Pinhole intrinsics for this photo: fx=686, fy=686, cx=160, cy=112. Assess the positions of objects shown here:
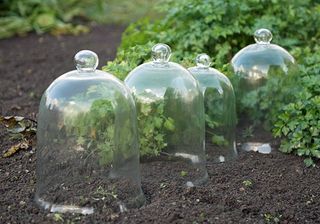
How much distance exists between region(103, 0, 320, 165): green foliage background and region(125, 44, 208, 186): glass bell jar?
1.48 ft

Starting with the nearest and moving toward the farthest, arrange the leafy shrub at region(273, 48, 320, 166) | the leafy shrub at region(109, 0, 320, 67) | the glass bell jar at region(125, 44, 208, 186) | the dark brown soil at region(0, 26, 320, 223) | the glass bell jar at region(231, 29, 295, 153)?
the dark brown soil at region(0, 26, 320, 223), the glass bell jar at region(125, 44, 208, 186), the leafy shrub at region(273, 48, 320, 166), the glass bell jar at region(231, 29, 295, 153), the leafy shrub at region(109, 0, 320, 67)

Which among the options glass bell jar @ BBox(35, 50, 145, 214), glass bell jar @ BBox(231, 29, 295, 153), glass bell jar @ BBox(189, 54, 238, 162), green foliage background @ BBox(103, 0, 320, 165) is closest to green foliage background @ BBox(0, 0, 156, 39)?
green foliage background @ BBox(103, 0, 320, 165)

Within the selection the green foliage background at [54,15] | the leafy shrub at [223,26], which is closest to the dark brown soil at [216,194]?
the leafy shrub at [223,26]

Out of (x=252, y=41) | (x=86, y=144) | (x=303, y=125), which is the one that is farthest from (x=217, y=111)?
(x=252, y=41)

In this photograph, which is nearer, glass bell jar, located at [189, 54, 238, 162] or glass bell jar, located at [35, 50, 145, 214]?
glass bell jar, located at [35, 50, 145, 214]

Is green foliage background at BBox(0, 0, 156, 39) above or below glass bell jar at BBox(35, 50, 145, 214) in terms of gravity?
below

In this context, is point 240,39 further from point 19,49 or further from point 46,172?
point 19,49

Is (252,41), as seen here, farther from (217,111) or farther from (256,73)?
(217,111)

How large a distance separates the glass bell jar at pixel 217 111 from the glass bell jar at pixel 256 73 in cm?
33

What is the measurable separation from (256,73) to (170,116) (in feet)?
3.54

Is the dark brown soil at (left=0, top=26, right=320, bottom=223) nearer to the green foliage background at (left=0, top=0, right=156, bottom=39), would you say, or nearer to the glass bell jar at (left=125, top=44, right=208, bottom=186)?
the glass bell jar at (left=125, top=44, right=208, bottom=186)

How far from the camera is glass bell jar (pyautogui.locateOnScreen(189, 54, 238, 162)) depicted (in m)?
4.13

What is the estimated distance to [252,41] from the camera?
18.0ft

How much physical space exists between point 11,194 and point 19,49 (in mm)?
5100
